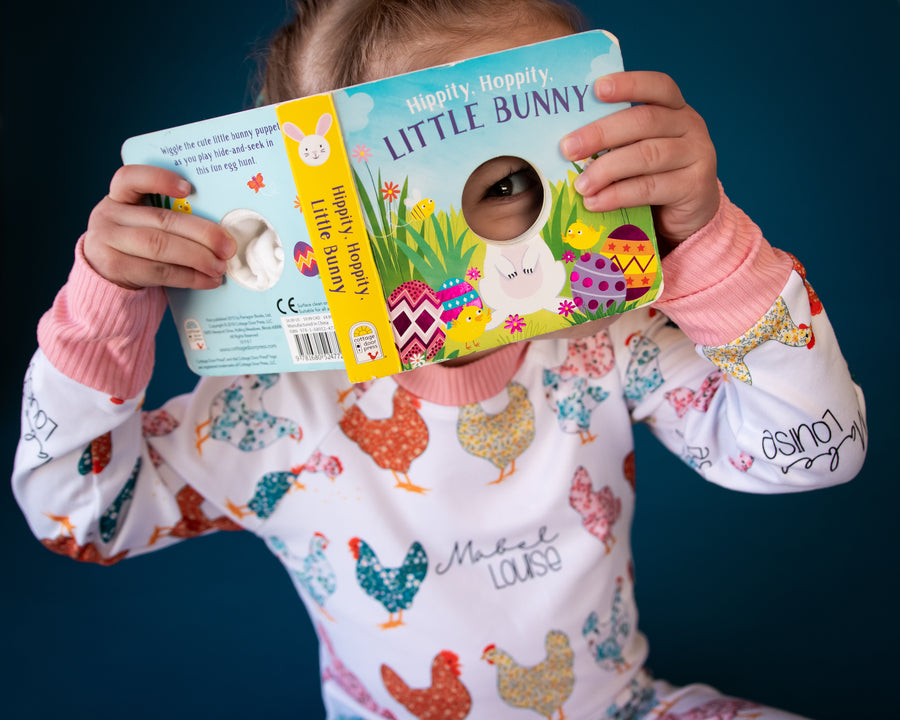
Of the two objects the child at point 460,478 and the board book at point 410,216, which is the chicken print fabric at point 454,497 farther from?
the board book at point 410,216

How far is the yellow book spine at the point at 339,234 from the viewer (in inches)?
17.1

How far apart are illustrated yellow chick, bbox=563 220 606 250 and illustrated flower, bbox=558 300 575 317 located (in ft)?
0.12

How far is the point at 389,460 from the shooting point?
659 millimetres

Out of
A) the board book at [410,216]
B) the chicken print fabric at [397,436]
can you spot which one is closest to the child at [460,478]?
→ the chicken print fabric at [397,436]

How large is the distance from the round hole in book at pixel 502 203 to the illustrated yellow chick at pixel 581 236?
32 millimetres

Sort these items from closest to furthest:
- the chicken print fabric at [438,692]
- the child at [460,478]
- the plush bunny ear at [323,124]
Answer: the plush bunny ear at [323,124] → the child at [460,478] → the chicken print fabric at [438,692]

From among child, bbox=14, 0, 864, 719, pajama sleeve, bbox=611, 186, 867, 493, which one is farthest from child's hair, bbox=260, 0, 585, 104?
pajama sleeve, bbox=611, 186, 867, 493

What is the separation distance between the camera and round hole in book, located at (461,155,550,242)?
487 millimetres

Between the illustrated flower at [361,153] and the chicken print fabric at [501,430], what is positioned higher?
the illustrated flower at [361,153]

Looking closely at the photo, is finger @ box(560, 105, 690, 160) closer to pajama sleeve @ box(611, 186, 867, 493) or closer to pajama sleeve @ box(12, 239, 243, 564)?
pajama sleeve @ box(611, 186, 867, 493)

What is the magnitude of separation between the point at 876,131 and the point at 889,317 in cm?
25

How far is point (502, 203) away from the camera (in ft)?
1.61

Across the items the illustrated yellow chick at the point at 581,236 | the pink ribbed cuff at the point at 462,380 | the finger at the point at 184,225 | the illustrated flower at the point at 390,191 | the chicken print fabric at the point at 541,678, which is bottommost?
the chicken print fabric at the point at 541,678

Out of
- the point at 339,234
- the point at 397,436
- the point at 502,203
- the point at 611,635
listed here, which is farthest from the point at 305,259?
the point at 611,635
